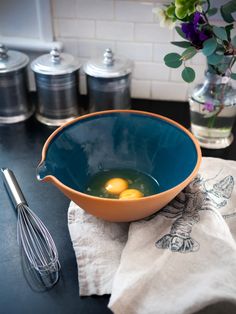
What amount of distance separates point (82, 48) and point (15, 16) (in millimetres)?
161

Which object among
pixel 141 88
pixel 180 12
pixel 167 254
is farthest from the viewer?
pixel 141 88

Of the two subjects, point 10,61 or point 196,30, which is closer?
point 196,30

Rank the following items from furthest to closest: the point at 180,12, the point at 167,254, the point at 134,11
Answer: the point at 134,11
the point at 180,12
the point at 167,254

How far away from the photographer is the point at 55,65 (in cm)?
81

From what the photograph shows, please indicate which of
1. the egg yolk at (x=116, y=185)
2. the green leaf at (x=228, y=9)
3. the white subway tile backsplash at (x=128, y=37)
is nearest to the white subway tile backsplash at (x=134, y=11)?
the white subway tile backsplash at (x=128, y=37)

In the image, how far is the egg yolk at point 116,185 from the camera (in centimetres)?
66

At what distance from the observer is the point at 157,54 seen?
90 cm

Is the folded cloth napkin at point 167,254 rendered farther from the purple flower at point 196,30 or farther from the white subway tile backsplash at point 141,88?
the white subway tile backsplash at point 141,88

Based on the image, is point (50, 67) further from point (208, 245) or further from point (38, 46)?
point (208, 245)

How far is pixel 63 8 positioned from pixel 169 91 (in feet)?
0.99

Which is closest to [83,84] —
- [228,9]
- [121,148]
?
[121,148]

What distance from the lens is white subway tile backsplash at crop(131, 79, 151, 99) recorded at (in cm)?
95

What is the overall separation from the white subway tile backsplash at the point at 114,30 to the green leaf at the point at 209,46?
0.88ft

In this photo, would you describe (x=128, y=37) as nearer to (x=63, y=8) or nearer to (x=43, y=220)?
(x=63, y=8)
